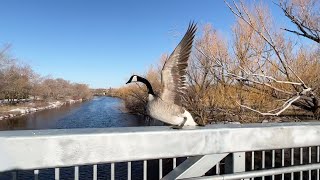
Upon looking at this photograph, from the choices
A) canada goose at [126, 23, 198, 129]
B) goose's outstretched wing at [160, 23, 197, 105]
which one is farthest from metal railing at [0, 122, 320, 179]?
goose's outstretched wing at [160, 23, 197, 105]

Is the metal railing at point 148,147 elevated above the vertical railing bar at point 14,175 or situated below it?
above

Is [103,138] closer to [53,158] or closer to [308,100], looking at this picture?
[53,158]

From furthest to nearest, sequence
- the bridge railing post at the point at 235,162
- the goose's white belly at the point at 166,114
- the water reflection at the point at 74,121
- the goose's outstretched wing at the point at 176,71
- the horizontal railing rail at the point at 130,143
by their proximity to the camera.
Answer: the water reflection at the point at 74,121 < the goose's outstretched wing at the point at 176,71 < the goose's white belly at the point at 166,114 < the bridge railing post at the point at 235,162 < the horizontal railing rail at the point at 130,143

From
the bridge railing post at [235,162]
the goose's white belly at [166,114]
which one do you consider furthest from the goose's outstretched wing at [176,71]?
the bridge railing post at [235,162]

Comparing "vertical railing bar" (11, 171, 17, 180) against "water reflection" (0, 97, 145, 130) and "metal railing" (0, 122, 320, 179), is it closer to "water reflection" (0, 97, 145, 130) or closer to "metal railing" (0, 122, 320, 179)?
"metal railing" (0, 122, 320, 179)

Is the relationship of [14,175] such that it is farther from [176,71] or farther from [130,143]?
[176,71]

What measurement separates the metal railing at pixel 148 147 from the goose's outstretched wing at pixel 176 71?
648 millimetres

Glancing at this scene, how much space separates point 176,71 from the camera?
266 centimetres

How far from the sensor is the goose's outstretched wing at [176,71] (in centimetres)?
257

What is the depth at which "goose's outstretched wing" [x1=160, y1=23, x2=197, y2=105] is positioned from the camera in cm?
257

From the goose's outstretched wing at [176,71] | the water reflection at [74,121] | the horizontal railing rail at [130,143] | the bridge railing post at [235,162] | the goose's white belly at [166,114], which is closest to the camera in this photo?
the horizontal railing rail at [130,143]

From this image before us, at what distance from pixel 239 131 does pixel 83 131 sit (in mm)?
852

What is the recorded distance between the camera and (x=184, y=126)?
2.09m

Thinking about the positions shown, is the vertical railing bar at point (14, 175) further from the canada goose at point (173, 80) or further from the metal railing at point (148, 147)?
the canada goose at point (173, 80)
